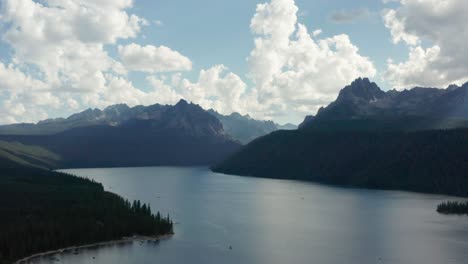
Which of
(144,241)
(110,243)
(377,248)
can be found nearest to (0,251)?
(110,243)

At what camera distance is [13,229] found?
184125mm

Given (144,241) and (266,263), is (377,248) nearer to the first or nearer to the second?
(266,263)

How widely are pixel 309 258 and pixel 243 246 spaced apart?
28374 mm

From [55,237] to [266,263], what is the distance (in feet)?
228

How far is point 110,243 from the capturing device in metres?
192

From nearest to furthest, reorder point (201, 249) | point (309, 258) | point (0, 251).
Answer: point (0, 251) → point (309, 258) → point (201, 249)

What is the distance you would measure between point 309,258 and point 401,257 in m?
31.2

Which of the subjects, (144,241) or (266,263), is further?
(144,241)

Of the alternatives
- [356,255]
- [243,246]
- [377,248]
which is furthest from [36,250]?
[377,248]

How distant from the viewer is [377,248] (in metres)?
198

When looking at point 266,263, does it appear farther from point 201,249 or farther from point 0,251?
point 0,251

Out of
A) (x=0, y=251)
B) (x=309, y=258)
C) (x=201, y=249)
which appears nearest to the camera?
(x=0, y=251)

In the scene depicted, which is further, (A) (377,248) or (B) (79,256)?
(A) (377,248)

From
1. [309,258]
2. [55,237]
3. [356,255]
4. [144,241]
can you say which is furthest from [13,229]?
[356,255]
